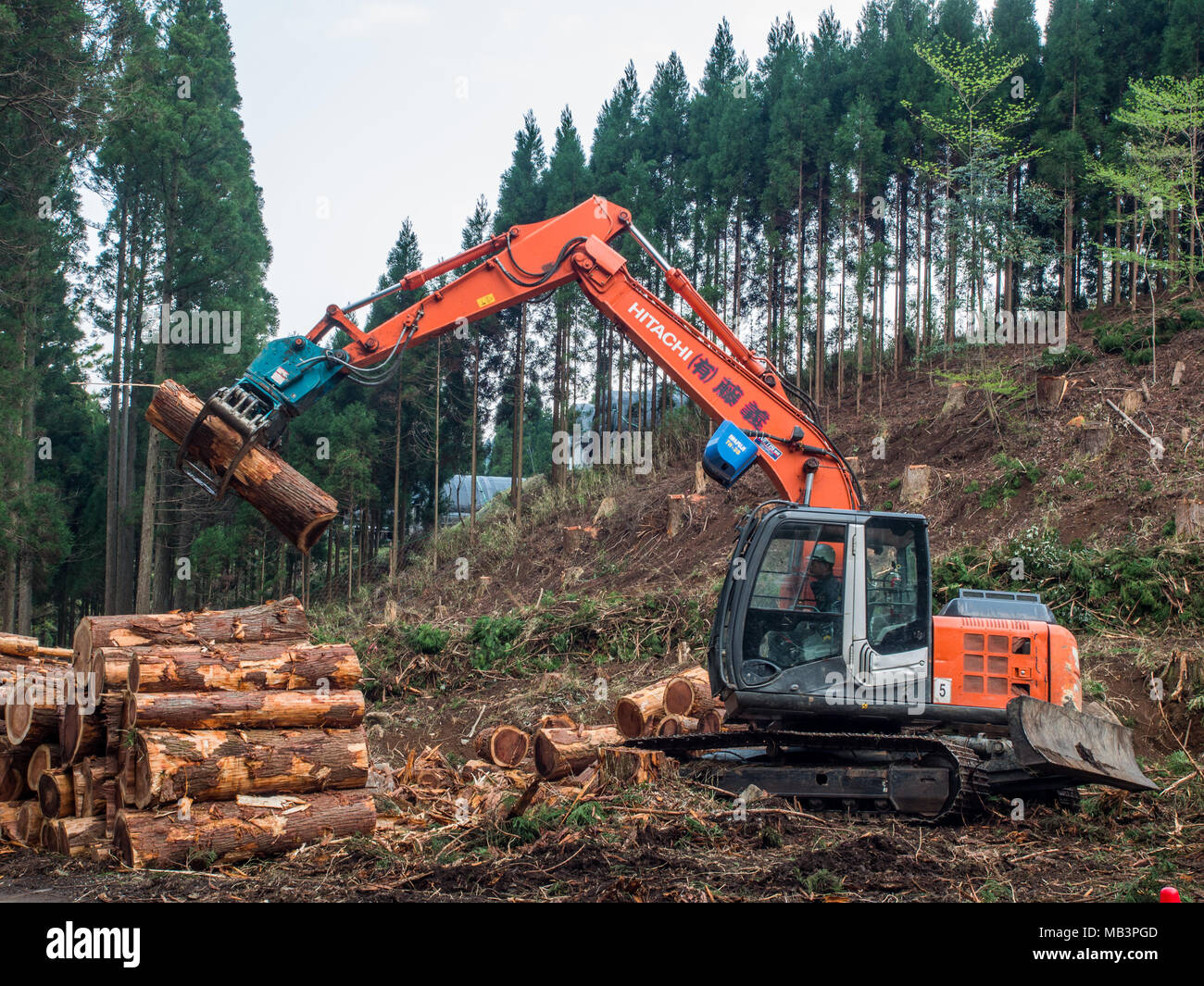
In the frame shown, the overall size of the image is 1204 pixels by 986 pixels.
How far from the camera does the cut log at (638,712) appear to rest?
1104 cm

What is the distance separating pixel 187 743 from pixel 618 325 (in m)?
5.26

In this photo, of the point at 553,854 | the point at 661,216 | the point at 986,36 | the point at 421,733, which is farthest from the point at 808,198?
the point at 553,854

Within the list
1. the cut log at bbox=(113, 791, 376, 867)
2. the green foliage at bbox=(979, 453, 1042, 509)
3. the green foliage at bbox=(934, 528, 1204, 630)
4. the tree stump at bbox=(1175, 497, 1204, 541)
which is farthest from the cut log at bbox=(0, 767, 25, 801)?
the green foliage at bbox=(979, 453, 1042, 509)

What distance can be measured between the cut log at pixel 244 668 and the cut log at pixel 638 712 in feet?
12.2

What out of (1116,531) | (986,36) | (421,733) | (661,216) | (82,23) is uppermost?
(986,36)

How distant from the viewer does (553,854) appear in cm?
630

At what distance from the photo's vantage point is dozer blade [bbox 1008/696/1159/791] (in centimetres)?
705

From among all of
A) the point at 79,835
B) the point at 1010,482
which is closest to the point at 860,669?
the point at 79,835

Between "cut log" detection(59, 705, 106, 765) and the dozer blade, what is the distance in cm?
680

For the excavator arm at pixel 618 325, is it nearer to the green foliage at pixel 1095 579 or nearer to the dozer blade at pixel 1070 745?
the dozer blade at pixel 1070 745

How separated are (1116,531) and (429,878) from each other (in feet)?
42.1

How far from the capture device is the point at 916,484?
62.7 ft

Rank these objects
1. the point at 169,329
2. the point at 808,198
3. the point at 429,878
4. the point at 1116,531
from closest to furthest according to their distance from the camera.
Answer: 1. the point at 429,878
2. the point at 1116,531
3. the point at 169,329
4. the point at 808,198

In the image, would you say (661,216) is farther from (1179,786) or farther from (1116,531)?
(1179,786)
